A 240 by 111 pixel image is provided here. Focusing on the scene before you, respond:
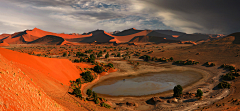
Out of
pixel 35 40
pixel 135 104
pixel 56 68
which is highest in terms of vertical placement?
pixel 35 40

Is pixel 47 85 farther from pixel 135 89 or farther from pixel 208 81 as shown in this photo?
pixel 208 81

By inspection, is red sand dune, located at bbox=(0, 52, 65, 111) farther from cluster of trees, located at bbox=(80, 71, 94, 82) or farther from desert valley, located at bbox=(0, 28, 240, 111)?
cluster of trees, located at bbox=(80, 71, 94, 82)

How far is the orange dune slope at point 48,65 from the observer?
2100cm

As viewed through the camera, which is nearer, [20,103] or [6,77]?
[20,103]

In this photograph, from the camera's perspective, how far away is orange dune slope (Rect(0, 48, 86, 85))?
21.0 m

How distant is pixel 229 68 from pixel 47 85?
4678 cm

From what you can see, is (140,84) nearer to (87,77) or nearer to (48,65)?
(87,77)

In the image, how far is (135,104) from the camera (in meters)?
20.5

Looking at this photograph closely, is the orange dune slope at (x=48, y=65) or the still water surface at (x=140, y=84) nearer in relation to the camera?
the orange dune slope at (x=48, y=65)

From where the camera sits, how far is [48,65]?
1043 inches

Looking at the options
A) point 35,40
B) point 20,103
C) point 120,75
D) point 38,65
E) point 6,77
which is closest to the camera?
point 20,103

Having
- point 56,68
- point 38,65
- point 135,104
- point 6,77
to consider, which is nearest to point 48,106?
point 6,77

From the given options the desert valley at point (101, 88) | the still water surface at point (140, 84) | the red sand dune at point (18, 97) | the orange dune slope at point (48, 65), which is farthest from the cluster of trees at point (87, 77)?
the red sand dune at point (18, 97)

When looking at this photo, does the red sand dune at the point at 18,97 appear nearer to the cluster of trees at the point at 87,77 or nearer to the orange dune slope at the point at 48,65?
the orange dune slope at the point at 48,65
